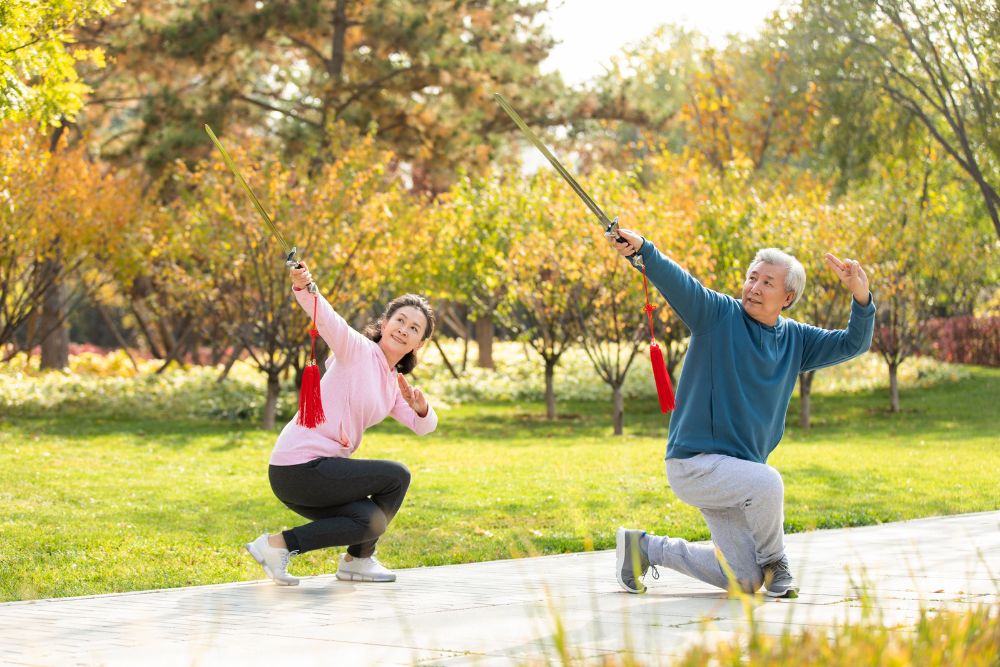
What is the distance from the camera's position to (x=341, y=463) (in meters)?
6.66

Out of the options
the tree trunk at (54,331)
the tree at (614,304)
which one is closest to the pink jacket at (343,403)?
the tree at (614,304)

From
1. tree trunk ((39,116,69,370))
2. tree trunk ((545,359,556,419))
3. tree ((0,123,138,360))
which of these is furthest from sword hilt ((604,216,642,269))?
tree trunk ((39,116,69,370))

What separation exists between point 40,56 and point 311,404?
6.67m

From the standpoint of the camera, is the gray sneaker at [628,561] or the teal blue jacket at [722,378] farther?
the gray sneaker at [628,561]

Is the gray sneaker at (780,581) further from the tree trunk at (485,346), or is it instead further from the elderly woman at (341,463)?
the tree trunk at (485,346)

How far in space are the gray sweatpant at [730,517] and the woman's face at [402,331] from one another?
1.50 meters

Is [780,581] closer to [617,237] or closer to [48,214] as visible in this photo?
[617,237]

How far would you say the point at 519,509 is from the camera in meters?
11.3

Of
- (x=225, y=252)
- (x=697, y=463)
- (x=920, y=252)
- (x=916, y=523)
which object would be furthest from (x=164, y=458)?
(x=920, y=252)

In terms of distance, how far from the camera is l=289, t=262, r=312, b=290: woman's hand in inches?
256

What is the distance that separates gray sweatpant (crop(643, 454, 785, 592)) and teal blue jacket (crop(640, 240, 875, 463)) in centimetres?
10

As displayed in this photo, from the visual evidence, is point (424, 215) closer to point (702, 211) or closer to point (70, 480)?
point (702, 211)

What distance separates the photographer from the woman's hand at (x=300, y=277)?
6.50 meters

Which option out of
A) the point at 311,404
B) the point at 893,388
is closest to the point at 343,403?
the point at 311,404
